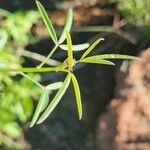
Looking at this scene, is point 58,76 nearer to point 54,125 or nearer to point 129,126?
point 54,125

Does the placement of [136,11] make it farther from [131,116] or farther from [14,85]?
[14,85]

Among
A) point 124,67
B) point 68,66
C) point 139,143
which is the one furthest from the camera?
point 124,67

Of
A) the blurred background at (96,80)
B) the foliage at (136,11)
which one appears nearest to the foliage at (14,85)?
the blurred background at (96,80)

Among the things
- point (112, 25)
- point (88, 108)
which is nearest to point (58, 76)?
point (88, 108)

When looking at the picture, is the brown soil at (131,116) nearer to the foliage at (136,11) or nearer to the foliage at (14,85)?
the foliage at (136,11)

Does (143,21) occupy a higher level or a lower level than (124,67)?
higher

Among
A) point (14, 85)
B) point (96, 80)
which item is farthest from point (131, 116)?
point (14, 85)

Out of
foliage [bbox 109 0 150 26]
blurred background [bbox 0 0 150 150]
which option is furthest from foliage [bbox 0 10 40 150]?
foliage [bbox 109 0 150 26]

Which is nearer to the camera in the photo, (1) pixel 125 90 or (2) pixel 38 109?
(2) pixel 38 109
